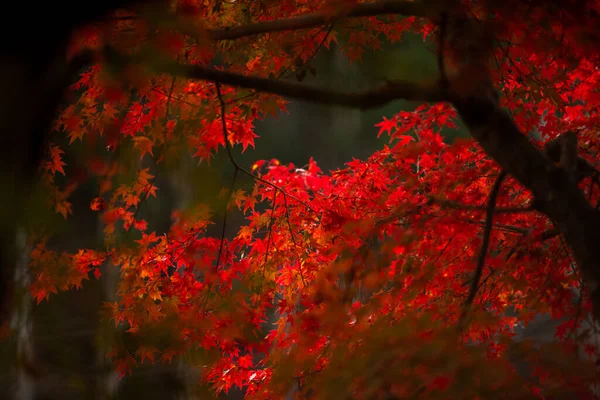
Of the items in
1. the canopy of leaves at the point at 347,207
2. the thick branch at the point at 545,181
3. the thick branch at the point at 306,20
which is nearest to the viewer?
the canopy of leaves at the point at 347,207

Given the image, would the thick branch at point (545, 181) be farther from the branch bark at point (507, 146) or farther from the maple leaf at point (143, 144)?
the maple leaf at point (143, 144)

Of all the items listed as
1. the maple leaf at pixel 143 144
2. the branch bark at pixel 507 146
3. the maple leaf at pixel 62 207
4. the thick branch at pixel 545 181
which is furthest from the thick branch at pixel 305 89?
the maple leaf at pixel 143 144

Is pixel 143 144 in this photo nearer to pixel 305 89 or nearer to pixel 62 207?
pixel 62 207

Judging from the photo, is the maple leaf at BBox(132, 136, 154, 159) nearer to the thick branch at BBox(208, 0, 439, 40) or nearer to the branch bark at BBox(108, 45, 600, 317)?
the thick branch at BBox(208, 0, 439, 40)

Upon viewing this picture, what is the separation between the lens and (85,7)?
124cm

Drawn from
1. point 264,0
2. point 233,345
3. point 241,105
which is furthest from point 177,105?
point 233,345

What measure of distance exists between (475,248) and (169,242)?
248 cm

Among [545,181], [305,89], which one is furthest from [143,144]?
[545,181]

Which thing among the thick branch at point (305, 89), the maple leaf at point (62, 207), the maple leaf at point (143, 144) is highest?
the maple leaf at point (143, 144)

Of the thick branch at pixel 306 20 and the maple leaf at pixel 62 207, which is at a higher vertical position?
the thick branch at pixel 306 20

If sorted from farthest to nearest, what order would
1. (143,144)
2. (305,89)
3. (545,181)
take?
1. (143,144)
2. (545,181)
3. (305,89)

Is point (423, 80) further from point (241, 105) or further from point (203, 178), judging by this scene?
point (241, 105)

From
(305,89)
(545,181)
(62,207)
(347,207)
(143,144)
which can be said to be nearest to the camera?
(305,89)

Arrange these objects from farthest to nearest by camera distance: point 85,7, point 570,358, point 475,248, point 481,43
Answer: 1. point 475,248
2. point 481,43
3. point 570,358
4. point 85,7
